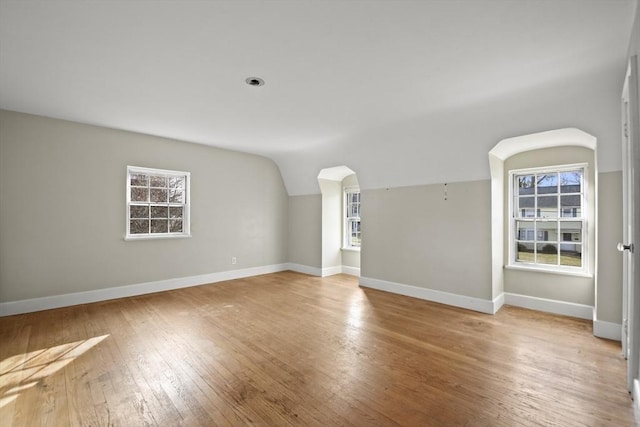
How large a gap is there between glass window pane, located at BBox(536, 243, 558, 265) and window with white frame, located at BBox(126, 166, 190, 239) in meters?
5.62

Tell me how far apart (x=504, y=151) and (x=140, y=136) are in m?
5.48

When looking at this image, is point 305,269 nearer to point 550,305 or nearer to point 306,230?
point 306,230

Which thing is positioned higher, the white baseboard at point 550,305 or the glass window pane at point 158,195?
the glass window pane at point 158,195

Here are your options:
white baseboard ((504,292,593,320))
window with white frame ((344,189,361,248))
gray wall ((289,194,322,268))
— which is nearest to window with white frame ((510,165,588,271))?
white baseboard ((504,292,593,320))

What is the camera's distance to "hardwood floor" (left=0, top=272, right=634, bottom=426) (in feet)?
6.08

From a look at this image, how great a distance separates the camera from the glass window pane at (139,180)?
4.66m

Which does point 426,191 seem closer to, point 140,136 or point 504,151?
point 504,151

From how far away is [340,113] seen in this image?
367cm

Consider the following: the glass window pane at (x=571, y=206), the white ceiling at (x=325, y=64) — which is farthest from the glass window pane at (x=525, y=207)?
the white ceiling at (x=325, y=64)

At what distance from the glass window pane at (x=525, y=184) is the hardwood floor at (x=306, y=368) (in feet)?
5.56

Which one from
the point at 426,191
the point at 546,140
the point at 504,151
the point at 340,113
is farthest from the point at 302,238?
the point at 546,140

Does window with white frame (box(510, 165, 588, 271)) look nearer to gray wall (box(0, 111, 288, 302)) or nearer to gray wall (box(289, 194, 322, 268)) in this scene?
gray wall (box(289, 194, 322, 268))

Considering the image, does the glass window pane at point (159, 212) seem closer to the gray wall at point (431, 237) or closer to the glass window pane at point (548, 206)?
the gray wall at point (431, 237)

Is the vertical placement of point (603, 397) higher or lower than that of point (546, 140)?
lower
